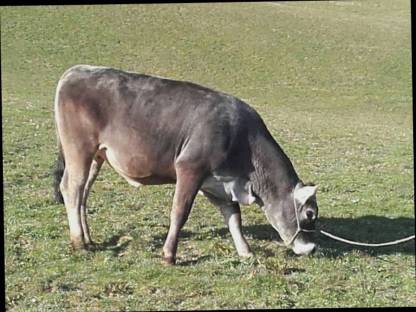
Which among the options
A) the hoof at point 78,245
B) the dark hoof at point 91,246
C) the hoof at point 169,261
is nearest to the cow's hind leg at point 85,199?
the dark hoof at point 91,246

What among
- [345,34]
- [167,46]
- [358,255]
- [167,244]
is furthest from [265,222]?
[345,34]

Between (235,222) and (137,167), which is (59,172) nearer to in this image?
(137,167)

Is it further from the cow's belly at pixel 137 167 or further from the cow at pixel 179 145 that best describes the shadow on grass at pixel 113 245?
the cow's belly at pixel 137 167

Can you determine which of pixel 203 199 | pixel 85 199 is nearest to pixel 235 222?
pixel 85 199

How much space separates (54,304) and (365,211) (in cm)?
697

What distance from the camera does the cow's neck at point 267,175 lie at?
9.51 metres

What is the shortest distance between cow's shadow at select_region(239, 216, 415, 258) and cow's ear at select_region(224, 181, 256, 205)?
4.40ft

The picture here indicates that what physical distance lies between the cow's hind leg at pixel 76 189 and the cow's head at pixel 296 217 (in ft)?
8.39

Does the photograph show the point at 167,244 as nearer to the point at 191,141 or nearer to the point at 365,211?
the point at 191,141

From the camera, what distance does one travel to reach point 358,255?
10172 mm

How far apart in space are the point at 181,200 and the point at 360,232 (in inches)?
148

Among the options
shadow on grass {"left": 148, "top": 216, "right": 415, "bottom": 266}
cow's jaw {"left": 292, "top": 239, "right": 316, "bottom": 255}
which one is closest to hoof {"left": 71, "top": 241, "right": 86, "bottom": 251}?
shadow on grass {"left": 148, "top": 216, "right": 415, "bottom": 266}

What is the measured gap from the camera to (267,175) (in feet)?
31.2

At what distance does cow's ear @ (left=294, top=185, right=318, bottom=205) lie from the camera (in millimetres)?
9172
